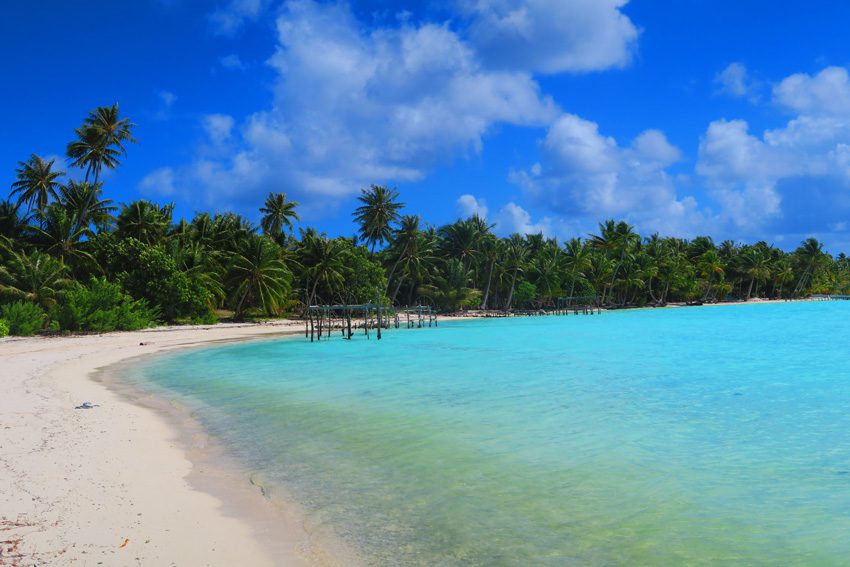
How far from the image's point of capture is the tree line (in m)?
29.6

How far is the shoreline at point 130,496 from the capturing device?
14.0ft

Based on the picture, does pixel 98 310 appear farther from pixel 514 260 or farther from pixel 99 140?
pixel 514 260

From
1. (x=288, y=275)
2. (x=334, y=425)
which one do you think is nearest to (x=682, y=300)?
(x=288, y=275)

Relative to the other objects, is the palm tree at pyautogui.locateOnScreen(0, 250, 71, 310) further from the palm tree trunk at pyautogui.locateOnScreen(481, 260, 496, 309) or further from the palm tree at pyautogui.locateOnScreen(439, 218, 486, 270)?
the palm tree trunk at pyautogui.locateOnScreen(481, 260, 496, 309)

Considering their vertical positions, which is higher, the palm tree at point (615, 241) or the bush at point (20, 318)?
the palm tree at point (615, 241)

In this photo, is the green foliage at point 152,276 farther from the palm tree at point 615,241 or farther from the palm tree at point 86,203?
the palm tree at point 615,241

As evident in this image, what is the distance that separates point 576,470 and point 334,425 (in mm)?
4254

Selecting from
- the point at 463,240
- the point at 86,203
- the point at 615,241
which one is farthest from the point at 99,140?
the point at 615,241

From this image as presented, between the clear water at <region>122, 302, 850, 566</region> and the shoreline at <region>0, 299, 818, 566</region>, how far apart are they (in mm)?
491

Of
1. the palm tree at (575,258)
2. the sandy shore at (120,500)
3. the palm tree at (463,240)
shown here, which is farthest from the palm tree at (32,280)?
the palm tree at (575,258)

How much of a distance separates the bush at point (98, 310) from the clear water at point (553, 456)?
→ 43.5ft

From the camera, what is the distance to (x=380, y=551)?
468 cm

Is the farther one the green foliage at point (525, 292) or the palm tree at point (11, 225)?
the green foliage at point (525, 292)

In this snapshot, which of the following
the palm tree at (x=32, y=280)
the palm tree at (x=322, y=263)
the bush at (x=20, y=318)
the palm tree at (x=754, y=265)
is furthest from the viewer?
the palm tree at (x=754, y=265)
